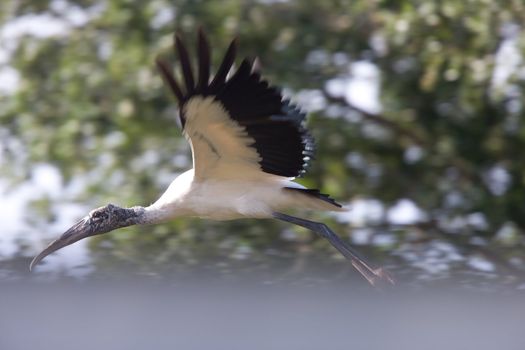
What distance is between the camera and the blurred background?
7.61 meters

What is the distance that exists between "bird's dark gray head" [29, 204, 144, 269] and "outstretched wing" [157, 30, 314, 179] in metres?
0.72

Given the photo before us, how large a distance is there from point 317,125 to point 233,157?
8.94ft

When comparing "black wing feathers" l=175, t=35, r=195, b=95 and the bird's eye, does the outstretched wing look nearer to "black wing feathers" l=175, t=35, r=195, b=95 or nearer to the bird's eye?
"black wing feathers" l=175, t=35, r=195, b=95

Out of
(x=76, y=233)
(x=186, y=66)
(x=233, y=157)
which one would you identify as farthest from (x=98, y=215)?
(x=186, y=66)

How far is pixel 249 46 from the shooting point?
7883 mm

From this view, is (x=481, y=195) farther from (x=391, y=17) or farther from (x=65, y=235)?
(x=65, y=235)

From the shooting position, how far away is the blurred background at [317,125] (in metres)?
7.61

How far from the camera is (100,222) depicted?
19.7ft

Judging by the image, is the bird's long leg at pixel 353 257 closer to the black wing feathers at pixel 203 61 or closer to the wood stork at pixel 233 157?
the wood stork at pixel 233 157

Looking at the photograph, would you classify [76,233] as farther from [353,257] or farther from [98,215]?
[353,257]

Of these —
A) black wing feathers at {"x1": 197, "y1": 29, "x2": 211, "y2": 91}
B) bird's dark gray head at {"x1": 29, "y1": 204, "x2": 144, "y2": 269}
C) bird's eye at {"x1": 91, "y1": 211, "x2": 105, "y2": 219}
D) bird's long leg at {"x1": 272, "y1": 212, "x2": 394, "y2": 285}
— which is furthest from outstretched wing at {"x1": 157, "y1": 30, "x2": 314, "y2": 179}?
bird's eye at {"x1": 91, "y1": 211, "x2": 105, "y2": 219}

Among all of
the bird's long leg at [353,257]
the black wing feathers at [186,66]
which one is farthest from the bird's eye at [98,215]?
the black wing feathers at [186,66]

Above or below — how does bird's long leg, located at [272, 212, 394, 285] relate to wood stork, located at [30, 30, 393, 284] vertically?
below

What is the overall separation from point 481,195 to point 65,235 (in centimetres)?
321
